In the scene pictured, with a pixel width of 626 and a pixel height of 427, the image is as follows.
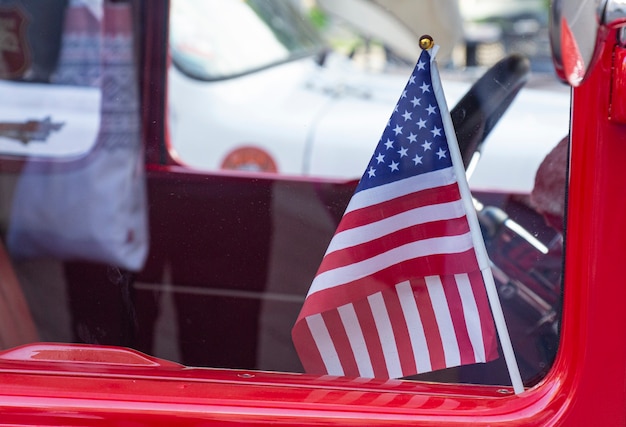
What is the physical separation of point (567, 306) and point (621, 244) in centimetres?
9

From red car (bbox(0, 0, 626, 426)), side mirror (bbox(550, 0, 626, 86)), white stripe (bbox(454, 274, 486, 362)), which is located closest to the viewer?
side mirror (bbox(550, 0, 626, 86))

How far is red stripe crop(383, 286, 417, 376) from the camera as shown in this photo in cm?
102

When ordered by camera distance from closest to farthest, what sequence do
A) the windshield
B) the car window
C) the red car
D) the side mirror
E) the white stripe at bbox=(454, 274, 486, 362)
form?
the side mirror < the red car < the white stripe at bbox=(454, 274, 486, 362) < the car window < the windshield

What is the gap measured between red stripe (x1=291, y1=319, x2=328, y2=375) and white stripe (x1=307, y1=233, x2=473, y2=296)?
7 cm

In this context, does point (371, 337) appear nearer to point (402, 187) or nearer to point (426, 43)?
point (402, 187)

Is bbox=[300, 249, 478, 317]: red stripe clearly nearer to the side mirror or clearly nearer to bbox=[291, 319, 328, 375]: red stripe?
bbox=[291, 319, 328, 375]: red stripe

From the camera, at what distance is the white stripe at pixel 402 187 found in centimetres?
99

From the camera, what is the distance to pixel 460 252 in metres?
0.99

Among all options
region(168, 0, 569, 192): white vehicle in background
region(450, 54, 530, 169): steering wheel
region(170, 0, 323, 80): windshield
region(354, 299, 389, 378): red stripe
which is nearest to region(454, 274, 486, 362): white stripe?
region(354, 299, 389, 378): red stripe

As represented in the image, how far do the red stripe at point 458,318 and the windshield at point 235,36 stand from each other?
200 cm

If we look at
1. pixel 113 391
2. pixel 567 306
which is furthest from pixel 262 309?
pixel 567 306

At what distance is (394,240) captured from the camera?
3.29 feet

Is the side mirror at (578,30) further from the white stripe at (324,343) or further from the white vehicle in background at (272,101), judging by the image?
the white vehicle in background at (272,101)

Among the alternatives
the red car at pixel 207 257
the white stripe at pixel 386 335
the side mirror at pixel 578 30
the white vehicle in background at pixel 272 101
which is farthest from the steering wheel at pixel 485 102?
the white vehicle in background at pixel 272 101
